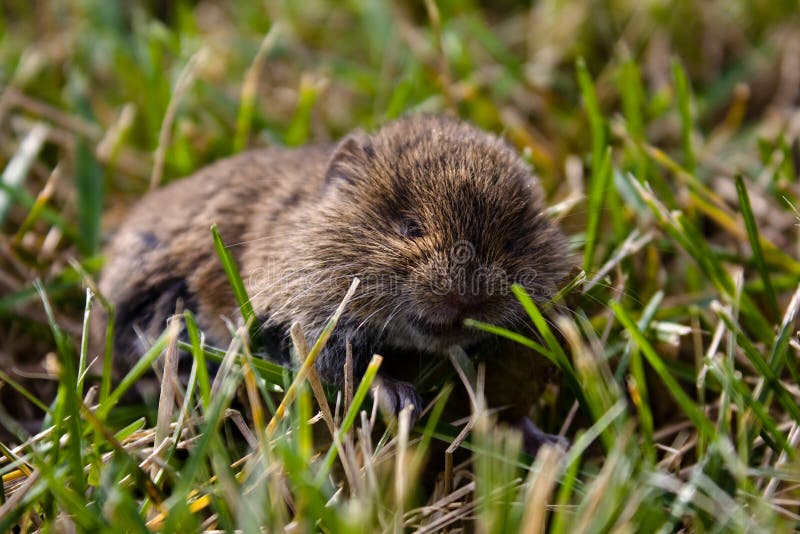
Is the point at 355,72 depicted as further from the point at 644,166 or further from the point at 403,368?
the point at 403,368

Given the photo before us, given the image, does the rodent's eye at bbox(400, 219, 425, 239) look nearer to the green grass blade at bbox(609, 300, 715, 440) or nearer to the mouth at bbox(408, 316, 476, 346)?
the mouth at bbox(408, 316, 476, 346)

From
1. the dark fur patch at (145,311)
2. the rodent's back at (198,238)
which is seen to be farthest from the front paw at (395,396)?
the dark fur patch at (145,311)

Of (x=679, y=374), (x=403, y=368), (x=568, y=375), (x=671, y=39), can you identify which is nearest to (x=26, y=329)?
(x=403, y=368)

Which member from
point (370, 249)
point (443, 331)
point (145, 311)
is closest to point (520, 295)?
point (443, 331)

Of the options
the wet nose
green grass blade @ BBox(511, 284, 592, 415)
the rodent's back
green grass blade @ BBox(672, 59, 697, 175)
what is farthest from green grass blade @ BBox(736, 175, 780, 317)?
the rodent's back

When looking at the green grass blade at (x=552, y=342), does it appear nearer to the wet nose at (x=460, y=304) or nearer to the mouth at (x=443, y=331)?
the wet nose at (x=460, y=304)
